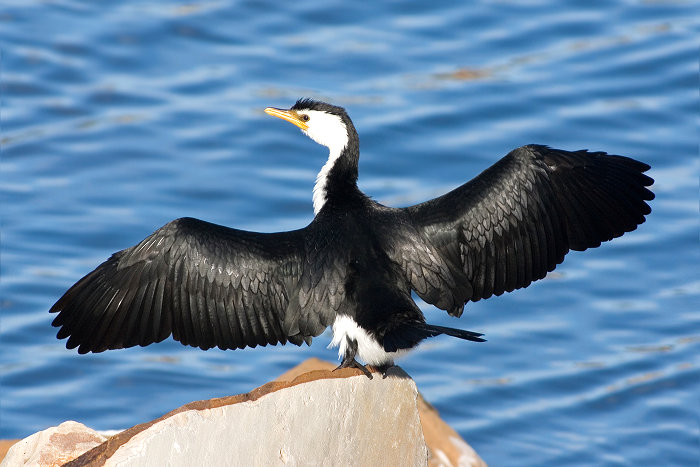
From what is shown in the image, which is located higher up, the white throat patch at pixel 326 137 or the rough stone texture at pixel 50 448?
the white throat patch at pixel 326 137

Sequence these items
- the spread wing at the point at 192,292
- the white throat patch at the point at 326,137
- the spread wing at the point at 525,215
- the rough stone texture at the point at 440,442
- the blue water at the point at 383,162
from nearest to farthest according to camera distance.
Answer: the spread wing at the point at 192,292 < the spread wing at the point at 525,215 < the white throat patch at the point at 326,137 < the rough stone texture at the point at 440,442 < the blue water at the point at 383,162

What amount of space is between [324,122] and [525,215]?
1303mm

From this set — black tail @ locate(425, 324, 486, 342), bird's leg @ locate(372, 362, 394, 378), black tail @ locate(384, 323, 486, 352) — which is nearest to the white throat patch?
bird's leg @ locate(372, 362, 394, 378)

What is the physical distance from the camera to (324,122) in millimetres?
7652

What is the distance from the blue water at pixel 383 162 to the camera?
35.3 ft

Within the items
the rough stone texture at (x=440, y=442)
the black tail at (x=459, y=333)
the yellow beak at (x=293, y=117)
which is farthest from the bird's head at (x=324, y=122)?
the rough stone texture at (x=440, y=442)

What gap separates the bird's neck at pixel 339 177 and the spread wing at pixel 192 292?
1.08 ft

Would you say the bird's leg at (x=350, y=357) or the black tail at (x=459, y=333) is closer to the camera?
the black tail at (x=459, y=333)

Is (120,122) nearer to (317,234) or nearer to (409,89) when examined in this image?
(409,89)

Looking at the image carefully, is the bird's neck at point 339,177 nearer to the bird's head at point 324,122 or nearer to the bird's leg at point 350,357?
the bird's head at point 324,122

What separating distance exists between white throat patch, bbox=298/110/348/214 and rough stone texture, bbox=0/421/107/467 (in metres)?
1.87

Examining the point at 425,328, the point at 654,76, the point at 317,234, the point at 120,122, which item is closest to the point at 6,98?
the point at 120,122

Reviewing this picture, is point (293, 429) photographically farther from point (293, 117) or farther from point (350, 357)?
point (293, 117)

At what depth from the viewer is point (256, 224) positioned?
476 inches
